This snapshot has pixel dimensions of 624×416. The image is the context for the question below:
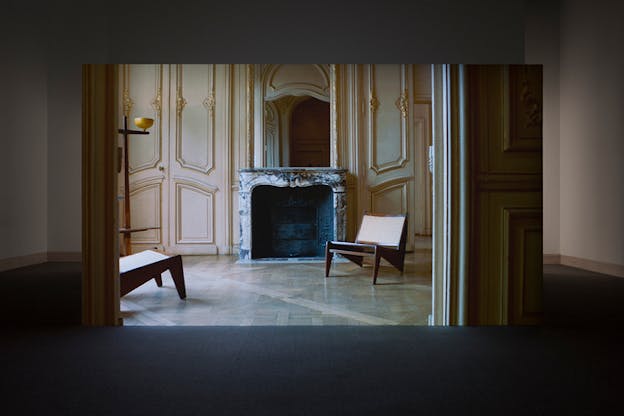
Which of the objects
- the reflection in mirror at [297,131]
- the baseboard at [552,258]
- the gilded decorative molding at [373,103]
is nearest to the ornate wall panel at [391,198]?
the reflection in mirror at [297,131]

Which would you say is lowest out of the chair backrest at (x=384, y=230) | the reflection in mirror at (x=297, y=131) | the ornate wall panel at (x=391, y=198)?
the chair backrest at (x=384, y=230)

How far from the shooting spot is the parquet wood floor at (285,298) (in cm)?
316

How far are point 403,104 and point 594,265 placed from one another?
124 inches

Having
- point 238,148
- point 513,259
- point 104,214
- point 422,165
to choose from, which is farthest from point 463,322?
point 422,165

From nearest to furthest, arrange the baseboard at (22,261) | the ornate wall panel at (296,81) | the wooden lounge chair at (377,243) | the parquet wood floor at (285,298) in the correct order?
the parquet wood floor at (285,298) → the wooden lounge chair at (377,243) → the baseboard at (22,261) → the ornate wall panel at (296,81)

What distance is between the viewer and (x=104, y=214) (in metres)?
2.72

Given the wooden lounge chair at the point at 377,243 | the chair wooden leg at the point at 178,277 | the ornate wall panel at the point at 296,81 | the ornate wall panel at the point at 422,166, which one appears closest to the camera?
the chair wooden leg at the point at 178,277

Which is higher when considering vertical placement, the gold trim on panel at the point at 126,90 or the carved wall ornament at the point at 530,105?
the gold trim on panel at the point at 126,90

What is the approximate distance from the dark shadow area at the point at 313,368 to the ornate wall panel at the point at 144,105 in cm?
398

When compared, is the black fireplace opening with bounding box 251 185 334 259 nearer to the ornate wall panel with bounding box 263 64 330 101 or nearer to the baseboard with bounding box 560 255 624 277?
the ornate wall panel with bounding box 263 64 330 101

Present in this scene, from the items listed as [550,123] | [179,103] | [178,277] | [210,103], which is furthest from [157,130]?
[550,123]

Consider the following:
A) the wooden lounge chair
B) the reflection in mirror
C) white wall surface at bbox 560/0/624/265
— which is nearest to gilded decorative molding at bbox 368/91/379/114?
the reflection in mirror

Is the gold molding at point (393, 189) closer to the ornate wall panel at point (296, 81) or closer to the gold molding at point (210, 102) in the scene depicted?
the ornate wall panel at point (296, 81)

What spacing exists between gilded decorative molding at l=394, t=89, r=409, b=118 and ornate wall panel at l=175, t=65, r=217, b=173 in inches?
99.2
